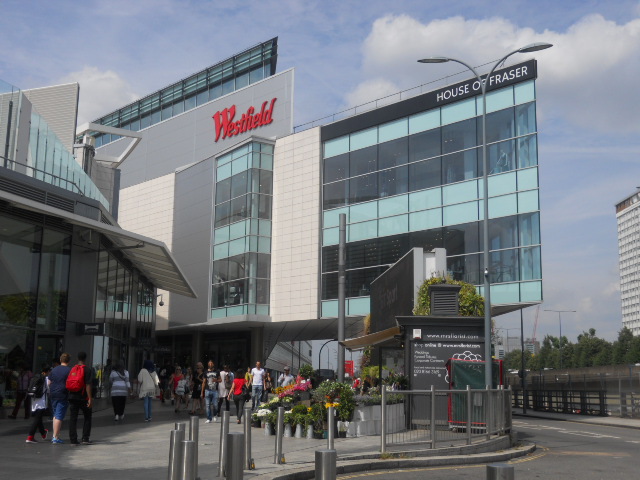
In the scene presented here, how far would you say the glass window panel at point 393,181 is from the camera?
4091 cm

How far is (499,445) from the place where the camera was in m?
15.3

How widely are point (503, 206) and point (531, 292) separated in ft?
15.2

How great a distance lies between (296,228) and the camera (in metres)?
45.5

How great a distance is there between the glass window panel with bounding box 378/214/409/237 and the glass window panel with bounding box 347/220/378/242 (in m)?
0.40

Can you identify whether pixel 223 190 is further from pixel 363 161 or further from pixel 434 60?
pixel 434 60

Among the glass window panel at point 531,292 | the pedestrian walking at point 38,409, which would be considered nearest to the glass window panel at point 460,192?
the glass window panel at point 531,292

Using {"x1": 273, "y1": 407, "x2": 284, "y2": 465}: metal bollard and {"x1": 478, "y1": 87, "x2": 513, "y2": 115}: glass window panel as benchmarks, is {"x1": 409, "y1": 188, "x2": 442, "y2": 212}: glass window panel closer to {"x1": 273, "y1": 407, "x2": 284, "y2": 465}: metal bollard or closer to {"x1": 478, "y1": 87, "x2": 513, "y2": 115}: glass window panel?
{"x1": 478, "y1": 87, "x2": 513, "y2": 115}: glass window panel

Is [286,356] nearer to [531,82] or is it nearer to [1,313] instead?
[531,82]

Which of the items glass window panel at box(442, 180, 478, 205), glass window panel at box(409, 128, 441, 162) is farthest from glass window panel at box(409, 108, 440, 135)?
glass window panel at box(442, 180, 478, 205)

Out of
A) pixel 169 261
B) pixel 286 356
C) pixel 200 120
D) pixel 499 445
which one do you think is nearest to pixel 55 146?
pixel 169 261

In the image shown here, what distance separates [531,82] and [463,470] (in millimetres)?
27643

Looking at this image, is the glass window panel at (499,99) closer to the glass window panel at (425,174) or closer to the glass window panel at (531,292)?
the glass window panel at (425,174)

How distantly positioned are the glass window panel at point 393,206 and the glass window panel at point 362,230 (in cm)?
84

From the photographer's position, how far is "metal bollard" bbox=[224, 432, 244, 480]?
773 cm
